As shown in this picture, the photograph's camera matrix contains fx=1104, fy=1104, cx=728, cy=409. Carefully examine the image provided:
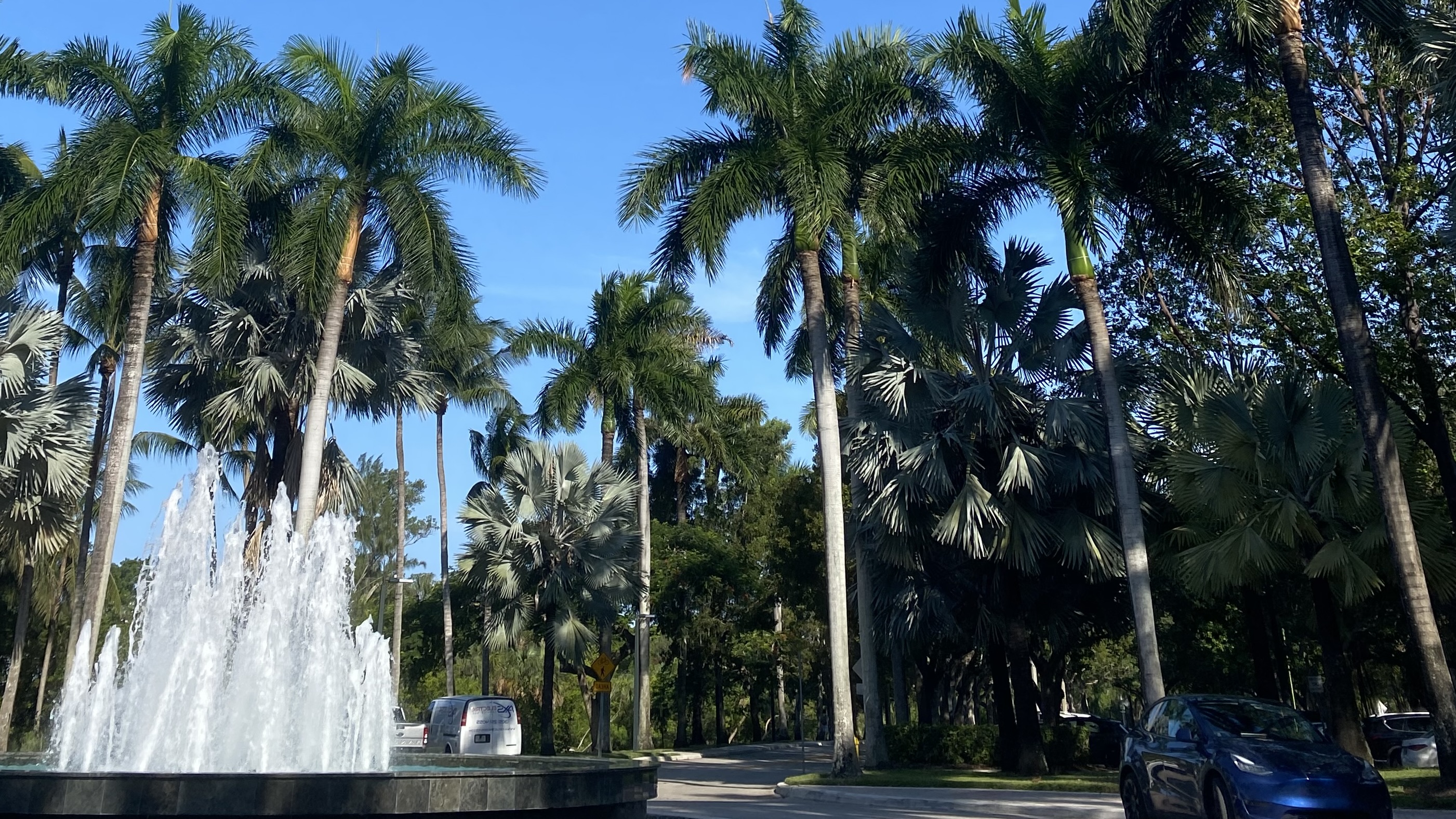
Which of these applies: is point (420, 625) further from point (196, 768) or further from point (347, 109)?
point (196, 768)

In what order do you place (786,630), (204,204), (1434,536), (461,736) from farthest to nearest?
(786,630) → (461,736) → (204,204) → (1434,536)

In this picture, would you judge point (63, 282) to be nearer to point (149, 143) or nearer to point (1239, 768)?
point (149, 143)

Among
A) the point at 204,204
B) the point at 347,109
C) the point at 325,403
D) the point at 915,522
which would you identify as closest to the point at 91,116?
the point at 204,204

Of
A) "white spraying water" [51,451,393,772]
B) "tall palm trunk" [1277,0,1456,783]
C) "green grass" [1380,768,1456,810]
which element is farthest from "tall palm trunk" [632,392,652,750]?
"tall palm trunk" [1277,0,1456,783]

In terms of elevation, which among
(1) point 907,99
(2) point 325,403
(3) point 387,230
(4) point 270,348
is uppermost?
(1) point 907,99

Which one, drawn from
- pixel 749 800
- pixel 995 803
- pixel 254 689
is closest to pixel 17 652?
pixel 254 689

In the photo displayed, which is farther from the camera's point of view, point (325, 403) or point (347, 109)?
point (347, 109)

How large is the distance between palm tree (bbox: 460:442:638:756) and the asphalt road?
5.11 m

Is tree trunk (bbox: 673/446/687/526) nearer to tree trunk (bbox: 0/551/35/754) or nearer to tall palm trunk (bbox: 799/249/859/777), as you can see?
tree trunk (bbox: 0/551/35/754)

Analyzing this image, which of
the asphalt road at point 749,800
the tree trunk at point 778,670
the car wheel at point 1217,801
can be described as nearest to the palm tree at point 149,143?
the asphalt road at point 749,800

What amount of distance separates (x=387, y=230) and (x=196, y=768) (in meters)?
14.8

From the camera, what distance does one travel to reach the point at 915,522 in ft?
74.0

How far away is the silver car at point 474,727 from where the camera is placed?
82.0ft

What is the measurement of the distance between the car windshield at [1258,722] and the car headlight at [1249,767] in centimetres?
69
